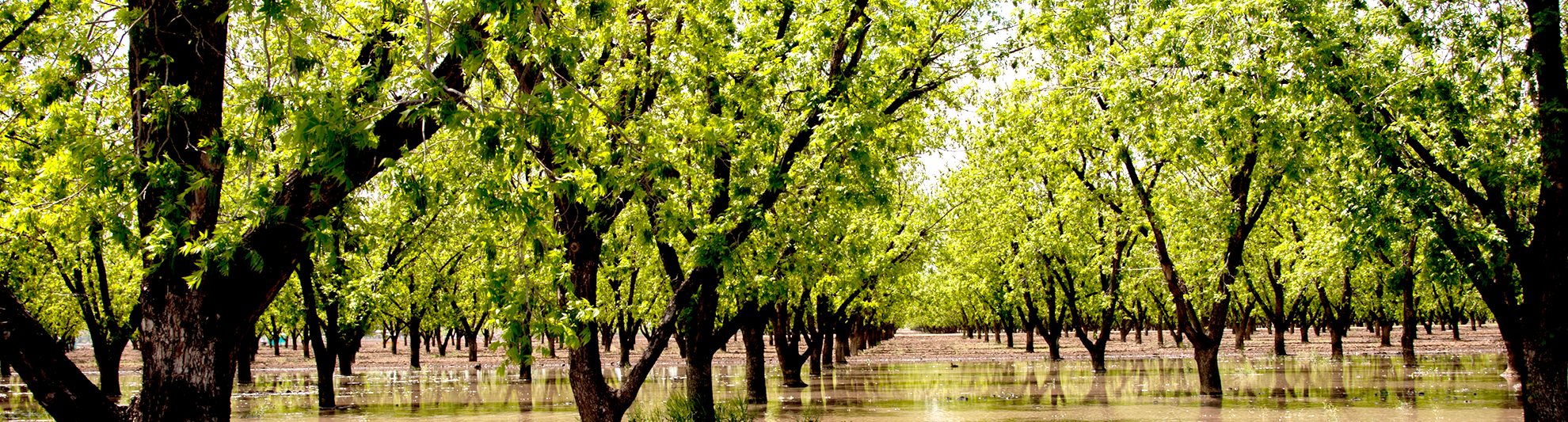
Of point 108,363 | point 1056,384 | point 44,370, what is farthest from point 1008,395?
point 44,370

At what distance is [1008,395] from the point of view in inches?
1080

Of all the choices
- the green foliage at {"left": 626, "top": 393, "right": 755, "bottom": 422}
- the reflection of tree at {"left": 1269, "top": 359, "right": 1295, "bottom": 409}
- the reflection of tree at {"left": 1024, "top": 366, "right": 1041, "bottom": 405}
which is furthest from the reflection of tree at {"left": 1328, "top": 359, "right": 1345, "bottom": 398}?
the green foliage at {"left": 626, "top": 393, "right": 755, "bottom": 422}

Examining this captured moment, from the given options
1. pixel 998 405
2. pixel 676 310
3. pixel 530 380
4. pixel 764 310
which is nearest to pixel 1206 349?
pixel 998 405

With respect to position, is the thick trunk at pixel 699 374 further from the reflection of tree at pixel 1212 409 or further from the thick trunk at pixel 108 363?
the thick trunk at pixel 108 363

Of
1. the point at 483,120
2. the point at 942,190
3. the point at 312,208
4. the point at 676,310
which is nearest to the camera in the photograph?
the point at 483,120

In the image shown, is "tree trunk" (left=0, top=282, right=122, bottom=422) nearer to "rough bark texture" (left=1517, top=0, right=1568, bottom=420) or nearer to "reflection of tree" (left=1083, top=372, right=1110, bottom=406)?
"rough bark texture" (left=1517, top=0, right=1568, bottom=420)

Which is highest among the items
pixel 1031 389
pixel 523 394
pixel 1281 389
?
pixel 523 394

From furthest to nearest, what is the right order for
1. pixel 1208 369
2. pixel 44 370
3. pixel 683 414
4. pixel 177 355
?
1. pixel 1208 369
2. pixel 683 414
3. pixel 177 355
4. pixel 44 370

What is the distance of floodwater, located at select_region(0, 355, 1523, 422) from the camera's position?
828 inches

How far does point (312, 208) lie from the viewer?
290 inches

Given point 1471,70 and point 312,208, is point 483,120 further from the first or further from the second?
point 1471,70

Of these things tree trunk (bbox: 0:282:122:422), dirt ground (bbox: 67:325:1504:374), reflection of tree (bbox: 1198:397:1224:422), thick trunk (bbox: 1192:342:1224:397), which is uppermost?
tree trunk (bbox: 0:282:122:422)

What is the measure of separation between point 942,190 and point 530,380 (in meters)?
17.1

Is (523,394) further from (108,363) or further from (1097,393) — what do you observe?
(1097,393)
